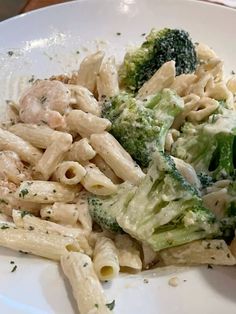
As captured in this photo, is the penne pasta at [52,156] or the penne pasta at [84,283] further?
the penne pasta at [52,156]

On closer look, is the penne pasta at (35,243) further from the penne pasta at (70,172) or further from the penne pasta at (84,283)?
the penne pasta at (70,172)

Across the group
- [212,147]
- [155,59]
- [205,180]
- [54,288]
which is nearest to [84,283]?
[54,288]

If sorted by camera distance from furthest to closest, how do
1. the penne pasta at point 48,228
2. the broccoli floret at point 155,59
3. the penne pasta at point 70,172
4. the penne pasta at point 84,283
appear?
the broccoli floret at point 155,59 < the penne pasta at point 70,172 < the penne pasta at point 48,228 < the penne pasta at point 84,283

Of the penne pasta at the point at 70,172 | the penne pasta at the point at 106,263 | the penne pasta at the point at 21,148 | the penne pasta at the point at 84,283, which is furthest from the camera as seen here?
the penne pasta at the point at 21,148

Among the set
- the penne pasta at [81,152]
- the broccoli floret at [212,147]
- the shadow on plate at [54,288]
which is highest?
the broccoli floret at [212,147]

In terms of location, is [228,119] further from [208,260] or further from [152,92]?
[208,260]

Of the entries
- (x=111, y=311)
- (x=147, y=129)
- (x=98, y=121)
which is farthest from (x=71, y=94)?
(x=111, y=311)

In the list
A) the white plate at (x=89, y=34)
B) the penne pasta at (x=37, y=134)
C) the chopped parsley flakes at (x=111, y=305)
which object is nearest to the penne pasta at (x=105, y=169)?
the penne pasta at (x=37, y=134)
